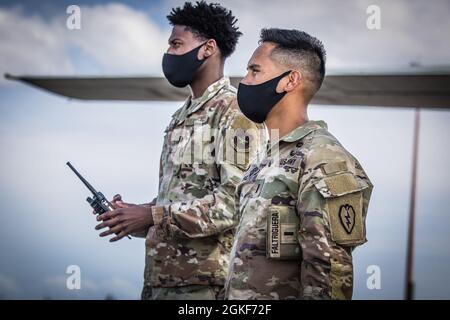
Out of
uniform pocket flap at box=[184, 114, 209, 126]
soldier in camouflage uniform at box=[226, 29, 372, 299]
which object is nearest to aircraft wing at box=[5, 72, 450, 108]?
uniform pocket flap at box=[184, 114, 209, 126]

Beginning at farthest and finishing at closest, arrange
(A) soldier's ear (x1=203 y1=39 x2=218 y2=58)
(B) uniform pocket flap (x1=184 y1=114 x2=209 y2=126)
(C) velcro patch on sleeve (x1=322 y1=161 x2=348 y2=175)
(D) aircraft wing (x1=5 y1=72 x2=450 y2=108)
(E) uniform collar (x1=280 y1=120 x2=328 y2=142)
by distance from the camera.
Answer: (D) aircraft wing (x1=5 y1=72 x2=450 y2=108)
(A) soldier's ear (x1=203 y1=39 x2=218 y2=58)
(B) uniform pocket flap (x1=184 y1=114 x2=209 y2=126)
(E) uniform collar (x1=280 y1=120 x2=328 y2=142)
(C) velcro patch on sleeve (x1=322 y1=161 x2=348 y2=175)

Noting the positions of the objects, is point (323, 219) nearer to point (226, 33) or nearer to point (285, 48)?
point (285, 48)

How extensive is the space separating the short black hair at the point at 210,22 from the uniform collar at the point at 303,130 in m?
1.23

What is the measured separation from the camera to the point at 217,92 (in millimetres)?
4883

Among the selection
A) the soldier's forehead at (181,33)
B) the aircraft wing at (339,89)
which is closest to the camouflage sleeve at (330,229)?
the soldier's forehead at (181,33)

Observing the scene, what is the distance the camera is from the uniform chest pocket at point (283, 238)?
368 cm

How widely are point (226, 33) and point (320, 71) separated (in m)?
1.05

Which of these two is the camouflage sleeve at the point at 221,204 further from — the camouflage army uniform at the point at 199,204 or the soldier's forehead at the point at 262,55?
→ the soldier's forehead at the point at 262,55

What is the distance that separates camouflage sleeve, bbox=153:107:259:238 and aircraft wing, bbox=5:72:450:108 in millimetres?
1733

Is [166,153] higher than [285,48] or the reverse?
the reverse

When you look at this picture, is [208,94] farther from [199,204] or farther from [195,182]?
[199,204]

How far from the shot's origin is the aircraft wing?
611 cm

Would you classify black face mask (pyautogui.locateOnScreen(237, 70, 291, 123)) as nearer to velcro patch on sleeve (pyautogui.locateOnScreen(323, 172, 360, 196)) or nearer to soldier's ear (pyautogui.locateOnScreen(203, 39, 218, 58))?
velcro patch on sleeve (pyautogui.locateOnScreen(323, 172, 360, 196))
